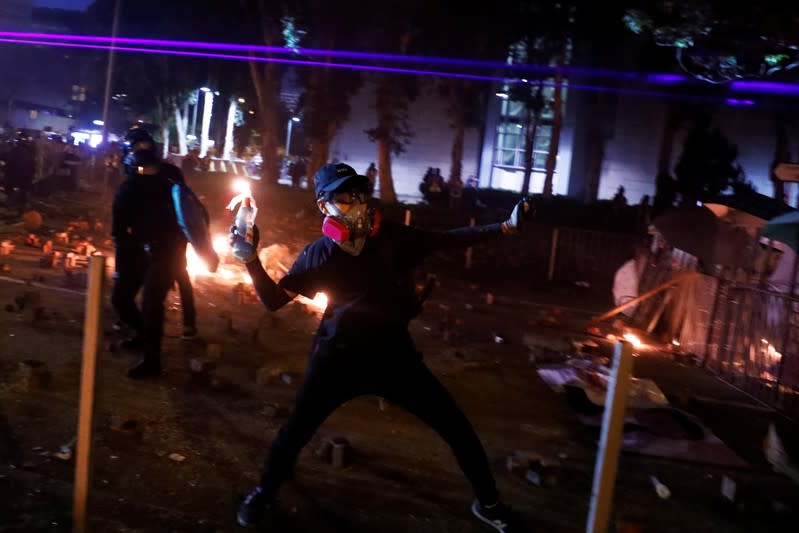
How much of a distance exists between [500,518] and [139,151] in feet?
13.2

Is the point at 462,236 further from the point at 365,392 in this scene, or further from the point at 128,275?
the point at 128,275

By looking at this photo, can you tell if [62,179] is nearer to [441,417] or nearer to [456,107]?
[456,107]

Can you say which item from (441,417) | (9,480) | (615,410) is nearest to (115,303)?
(9,480)

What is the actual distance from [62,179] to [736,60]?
17985 millimetres

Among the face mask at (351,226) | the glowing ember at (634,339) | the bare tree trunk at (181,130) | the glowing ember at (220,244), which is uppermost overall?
the bare tree trunk at (181,130)

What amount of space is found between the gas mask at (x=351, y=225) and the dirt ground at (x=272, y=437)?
4.13 feet

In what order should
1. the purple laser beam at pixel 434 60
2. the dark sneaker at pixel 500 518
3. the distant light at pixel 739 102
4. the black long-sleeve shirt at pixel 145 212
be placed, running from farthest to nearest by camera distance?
1. the distant light at pixel 739 102
2. the purple laser beam at pixel 434 60
3. the black long-sleeve shirt at pixel 145 212
4. the dark sneaker at pixel 500 518

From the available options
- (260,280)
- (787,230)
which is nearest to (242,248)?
(260,280)

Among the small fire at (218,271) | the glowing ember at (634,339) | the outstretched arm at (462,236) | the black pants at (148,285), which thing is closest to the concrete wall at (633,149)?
the glowing ember at (634,339)

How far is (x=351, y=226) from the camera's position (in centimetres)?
391

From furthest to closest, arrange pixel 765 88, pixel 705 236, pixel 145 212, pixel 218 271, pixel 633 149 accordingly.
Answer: pixel 633 149 < pixel 765 88 < pixel 218 271 < pixel 705 236 < pixel 145 212

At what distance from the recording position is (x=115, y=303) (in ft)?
20.8

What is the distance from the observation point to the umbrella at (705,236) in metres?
9.58

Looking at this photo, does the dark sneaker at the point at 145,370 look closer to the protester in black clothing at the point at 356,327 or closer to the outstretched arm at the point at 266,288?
the protester in black clothing at the point at 356,327
